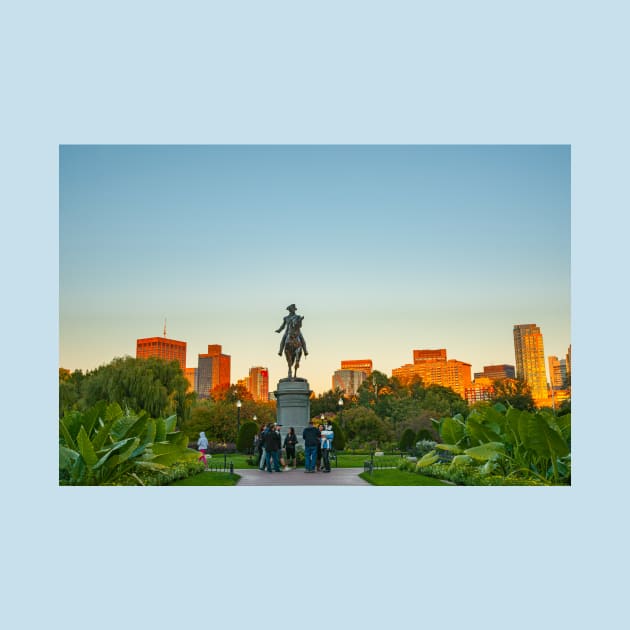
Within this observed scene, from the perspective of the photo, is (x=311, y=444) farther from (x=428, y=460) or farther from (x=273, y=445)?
(x=428, y=460)

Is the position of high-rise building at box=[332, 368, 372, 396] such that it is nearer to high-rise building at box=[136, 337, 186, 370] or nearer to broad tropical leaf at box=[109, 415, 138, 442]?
high-rise building at box=[136, 337, 186, 370]

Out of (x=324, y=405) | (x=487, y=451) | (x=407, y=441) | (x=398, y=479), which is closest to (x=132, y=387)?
(x=407, y=441)

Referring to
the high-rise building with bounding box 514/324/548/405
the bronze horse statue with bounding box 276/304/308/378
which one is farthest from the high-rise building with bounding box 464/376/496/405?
the bronze horse statue with bounding box 276/304/308/378

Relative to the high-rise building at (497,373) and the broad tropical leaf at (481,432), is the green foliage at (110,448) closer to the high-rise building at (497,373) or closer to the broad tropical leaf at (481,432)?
the broad tropical leaf at (481,432)

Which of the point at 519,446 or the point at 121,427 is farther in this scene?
the point at 519,446

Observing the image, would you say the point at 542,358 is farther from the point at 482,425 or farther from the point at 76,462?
the point at 76,462

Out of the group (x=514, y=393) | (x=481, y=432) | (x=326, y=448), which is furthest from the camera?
(x=514, y=393)
